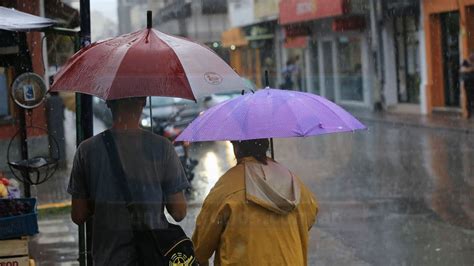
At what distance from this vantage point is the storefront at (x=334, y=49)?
2673 centimetres

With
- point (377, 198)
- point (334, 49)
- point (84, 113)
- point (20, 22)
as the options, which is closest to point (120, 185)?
point (84, 113)

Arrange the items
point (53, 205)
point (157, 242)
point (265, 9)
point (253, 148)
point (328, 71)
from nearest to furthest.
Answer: point (157, 242)
point (253, 148)
point (53, 205)
point (328, 71)
point (265, 9)

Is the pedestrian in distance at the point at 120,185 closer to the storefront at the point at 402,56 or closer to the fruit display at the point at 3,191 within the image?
the fruit display at the point at 3,191

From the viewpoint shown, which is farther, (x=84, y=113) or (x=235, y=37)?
(x=235, y=37)

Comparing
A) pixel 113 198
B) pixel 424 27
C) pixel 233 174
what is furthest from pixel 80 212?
pixel 424 27

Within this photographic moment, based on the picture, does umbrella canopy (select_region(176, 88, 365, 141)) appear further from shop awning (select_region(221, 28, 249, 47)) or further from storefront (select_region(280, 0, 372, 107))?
shop awning (select_region(221, 28, 249, 47))

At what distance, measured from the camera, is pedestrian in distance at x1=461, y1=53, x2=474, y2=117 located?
20234 millimetres

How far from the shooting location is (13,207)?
4.79m

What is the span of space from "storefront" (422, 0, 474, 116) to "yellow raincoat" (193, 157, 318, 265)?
1923 cm

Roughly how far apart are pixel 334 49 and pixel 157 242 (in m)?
27.2

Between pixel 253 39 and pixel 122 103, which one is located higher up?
pixel 253 39

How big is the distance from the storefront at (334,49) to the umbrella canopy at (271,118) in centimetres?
2196

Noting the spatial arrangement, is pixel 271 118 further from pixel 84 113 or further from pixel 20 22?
pixel 20 22

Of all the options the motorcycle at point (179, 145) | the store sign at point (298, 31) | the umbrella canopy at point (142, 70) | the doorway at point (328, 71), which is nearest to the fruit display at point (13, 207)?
the umbrella canopy at point (142, 70)
